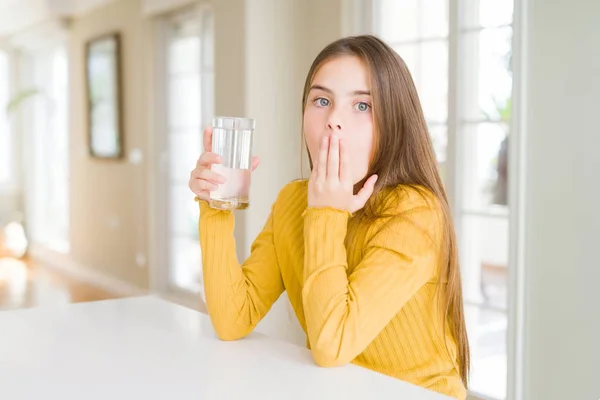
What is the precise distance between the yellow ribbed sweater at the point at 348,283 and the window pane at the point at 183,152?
3.58 m

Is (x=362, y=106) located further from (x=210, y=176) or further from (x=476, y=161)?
(x=476, y=161)

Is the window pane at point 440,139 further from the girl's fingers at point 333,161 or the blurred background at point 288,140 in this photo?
the girl's fingers at point 333,161

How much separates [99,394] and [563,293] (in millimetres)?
1911

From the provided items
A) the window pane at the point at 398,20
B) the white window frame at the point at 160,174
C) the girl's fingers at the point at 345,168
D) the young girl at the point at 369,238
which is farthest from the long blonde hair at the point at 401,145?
the white window frame at the point at 160,174

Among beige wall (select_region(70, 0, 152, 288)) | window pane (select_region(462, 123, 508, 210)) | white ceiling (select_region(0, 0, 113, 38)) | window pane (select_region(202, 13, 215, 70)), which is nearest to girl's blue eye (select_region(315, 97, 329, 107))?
window pane (select_region(462, 123, 508, 210))

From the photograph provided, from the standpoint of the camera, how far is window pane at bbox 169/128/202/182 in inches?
198

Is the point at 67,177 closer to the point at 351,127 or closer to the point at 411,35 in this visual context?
the point at 411,35

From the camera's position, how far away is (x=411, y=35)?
10.6 feet

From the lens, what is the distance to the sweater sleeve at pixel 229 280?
4.16ft

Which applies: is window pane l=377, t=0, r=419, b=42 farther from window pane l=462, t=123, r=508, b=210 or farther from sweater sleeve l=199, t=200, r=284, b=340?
sweater sleeve l=199, t=200, r=284, b=340

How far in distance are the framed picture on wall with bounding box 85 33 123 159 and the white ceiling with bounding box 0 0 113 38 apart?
1.19ft

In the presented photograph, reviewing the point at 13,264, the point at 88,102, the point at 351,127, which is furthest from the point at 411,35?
the point at 13,264

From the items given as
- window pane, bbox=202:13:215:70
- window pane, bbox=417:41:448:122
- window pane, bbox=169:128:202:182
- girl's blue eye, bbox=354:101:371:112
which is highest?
window pane, bbox=202:13:215:70

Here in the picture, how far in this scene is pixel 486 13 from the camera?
283cm
